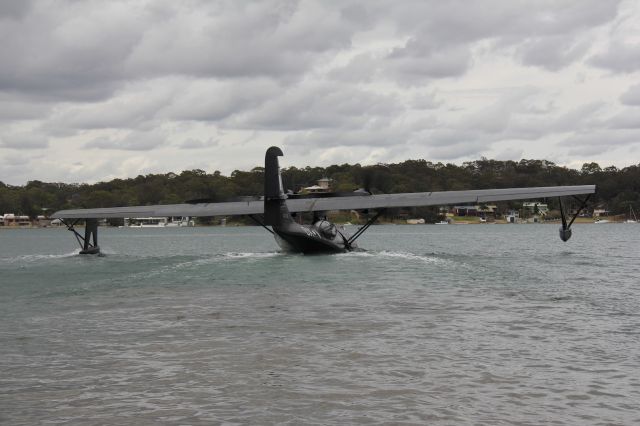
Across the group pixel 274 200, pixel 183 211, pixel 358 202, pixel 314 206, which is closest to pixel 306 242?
pixel 314 206

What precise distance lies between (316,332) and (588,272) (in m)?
19.5

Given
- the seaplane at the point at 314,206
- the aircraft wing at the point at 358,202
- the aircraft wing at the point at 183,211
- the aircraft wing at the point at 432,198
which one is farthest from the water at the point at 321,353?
the aircraft wing at the point at 183,211

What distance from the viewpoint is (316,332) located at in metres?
14.7

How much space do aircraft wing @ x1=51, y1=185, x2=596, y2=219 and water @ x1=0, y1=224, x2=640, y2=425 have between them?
37.2 feet

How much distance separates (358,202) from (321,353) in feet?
82.5

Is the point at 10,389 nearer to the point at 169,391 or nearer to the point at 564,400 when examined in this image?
the point at 169,391

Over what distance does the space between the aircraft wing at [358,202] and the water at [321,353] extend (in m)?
11.3

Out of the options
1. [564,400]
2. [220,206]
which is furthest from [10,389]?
[220,206]

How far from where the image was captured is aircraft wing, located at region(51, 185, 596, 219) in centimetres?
3578

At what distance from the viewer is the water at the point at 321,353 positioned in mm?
9188

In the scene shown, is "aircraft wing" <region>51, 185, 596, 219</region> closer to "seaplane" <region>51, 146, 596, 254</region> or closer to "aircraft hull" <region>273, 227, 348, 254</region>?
"seaplane" <region>51, 146, 596, 254</region>

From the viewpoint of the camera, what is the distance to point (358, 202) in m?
37.5

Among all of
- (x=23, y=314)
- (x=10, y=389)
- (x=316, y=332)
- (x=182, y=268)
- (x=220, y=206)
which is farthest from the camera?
(x=220, y=206)

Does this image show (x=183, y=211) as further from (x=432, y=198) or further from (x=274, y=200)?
(x=432, y=198)
